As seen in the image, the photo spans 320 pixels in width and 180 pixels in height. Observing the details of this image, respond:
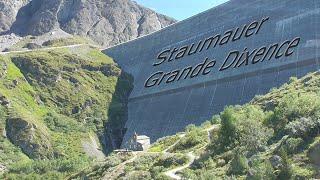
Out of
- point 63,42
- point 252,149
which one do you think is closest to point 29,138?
point 252,149

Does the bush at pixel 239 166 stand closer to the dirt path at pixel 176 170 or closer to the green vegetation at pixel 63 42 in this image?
the dirt path at pixel 176 170

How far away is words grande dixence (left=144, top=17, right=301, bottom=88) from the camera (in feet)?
283

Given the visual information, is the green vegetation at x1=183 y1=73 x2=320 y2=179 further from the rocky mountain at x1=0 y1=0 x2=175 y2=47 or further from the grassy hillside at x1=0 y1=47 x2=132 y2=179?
the rocky mountain at x1=0 y1=0 x2=175 y2=47

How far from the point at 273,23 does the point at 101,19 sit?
10801 cm

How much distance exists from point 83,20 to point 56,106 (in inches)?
3344

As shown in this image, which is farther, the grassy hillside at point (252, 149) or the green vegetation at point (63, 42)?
the green vegetation at point (63, 42)

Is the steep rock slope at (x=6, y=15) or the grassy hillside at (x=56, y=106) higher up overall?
the steep rock slope at (x=6, y=15)

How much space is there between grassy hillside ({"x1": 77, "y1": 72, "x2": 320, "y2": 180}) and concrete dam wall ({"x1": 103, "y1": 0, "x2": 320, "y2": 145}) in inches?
1315

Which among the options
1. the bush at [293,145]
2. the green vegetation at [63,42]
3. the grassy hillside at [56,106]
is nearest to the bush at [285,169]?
the bush at [293,145]

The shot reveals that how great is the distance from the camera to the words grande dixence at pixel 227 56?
86.1 m

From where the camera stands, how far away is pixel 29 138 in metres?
89.4

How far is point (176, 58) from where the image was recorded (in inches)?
4353

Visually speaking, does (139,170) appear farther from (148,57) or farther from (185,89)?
(148,57)

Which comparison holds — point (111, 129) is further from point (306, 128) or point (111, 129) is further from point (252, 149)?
point (306, 128)
